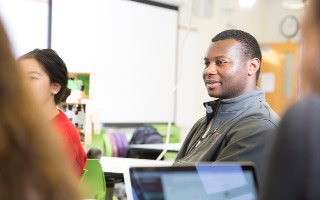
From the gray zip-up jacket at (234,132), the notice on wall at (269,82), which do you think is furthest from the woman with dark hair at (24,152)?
the notice on wall at (269,82)

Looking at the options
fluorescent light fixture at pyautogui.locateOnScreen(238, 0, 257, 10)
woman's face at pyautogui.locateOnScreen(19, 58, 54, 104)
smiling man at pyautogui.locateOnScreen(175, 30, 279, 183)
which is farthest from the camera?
fluorescent light fixture at pyautogui.locateOnScreen(238, 0, 257, 10)

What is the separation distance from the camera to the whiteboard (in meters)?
4.62

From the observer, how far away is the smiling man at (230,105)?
71.7 inches

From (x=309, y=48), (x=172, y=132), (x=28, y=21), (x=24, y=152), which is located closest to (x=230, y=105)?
(x=309, y=48)

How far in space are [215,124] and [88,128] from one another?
4.32ft

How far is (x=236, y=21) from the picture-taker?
7.47 m

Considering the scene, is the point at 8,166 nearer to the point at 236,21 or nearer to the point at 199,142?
the point at 199,142

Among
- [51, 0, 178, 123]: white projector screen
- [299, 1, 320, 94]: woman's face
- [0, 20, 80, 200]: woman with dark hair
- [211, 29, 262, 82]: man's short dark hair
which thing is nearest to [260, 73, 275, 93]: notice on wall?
[51, 0, 178, 123]: white projector screen

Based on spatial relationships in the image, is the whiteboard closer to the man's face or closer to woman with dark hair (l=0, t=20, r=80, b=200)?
the man's face

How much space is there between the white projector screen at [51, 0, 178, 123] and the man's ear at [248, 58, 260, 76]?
3364mm

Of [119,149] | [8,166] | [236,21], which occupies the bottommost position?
[119,149]

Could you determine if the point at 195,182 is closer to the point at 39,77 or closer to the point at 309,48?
the point at 309,48

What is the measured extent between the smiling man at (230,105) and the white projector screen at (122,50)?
10.9ft

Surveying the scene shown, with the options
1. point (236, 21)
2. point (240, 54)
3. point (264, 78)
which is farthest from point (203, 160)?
point (264, 78)
